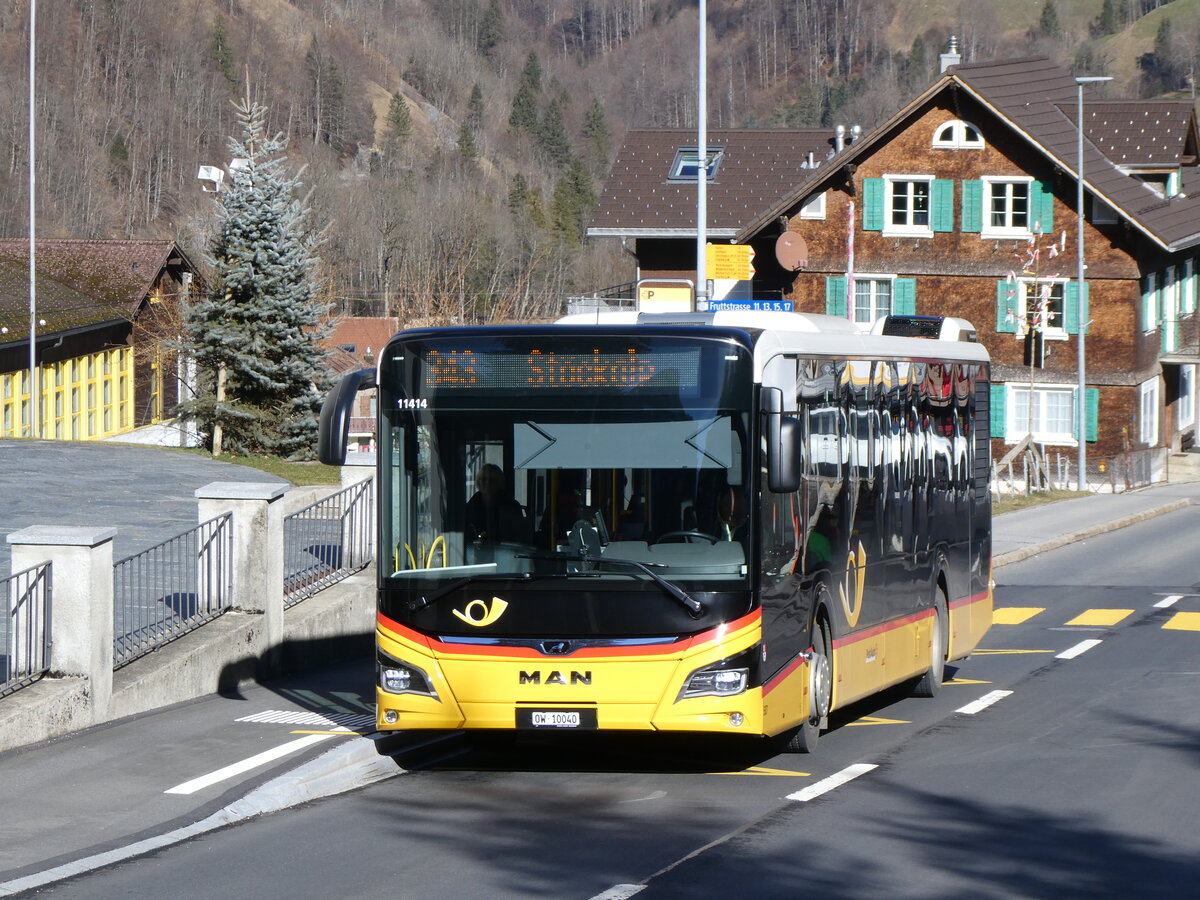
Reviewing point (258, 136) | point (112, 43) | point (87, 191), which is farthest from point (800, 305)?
point (112, 43)

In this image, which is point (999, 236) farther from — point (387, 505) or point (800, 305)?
point (387, 505)

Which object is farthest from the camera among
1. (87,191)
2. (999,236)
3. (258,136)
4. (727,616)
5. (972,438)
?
(87,191)

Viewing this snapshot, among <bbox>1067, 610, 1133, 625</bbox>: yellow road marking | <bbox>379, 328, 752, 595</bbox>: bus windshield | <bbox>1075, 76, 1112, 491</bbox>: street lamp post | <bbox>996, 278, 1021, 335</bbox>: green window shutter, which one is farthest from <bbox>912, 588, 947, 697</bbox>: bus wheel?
<bbox>996, 278, 1021, 335</bbox>: green window shutter

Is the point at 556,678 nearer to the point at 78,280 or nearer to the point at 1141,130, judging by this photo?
the point at 1141,130

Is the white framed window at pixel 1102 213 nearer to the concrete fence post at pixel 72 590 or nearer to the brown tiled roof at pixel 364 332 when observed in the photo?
the brown tiled roof at pixel 364 332

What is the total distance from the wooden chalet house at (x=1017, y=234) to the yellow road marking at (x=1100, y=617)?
Answer: 27.8m

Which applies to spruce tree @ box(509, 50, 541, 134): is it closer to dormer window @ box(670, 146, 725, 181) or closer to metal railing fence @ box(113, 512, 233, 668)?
dormer window @ box(670, 146, 725, 181)

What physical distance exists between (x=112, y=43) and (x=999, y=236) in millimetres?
126937

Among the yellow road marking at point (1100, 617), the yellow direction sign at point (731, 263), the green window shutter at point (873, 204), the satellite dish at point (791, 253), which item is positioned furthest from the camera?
the green window shutter at point (873, 204)

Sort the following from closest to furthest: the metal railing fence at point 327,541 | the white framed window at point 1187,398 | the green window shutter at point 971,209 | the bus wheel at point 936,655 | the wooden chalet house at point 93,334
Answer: the bus wheel at point 936,655
the metal railing fence at point 327,541
the wooden chalet house at point 93,334
the green window shutter at point 971,209
the white framed window at point 1187,398

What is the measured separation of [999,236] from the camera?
51469mm

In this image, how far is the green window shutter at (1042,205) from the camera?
167ft

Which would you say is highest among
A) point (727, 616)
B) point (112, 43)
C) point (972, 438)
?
point (112, 43)

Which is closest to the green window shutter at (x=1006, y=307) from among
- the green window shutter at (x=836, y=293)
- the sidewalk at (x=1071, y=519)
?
the green window shutter at (x=836, y=293)
